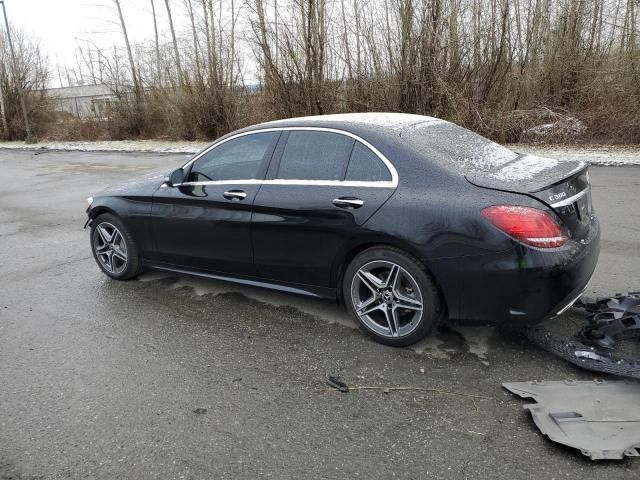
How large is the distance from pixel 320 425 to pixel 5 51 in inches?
1423

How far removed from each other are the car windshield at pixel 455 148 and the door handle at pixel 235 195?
1389mm

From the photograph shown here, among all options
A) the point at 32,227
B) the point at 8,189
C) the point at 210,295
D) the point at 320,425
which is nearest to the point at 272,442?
the point at 320,425

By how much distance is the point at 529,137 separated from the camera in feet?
50.5

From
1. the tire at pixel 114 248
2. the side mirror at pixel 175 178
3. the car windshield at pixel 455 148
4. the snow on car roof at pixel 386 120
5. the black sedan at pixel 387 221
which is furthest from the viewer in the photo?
the tire at pixel 114 248

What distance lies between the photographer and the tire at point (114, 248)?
533 centimetres

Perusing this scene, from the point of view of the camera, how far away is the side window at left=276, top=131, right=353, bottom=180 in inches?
158

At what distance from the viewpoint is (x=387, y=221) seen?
3643 millimetres

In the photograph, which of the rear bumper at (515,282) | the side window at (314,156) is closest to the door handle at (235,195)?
the side window at (314,156)

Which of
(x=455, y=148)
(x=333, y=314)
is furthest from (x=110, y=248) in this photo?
(x=455, y=148)

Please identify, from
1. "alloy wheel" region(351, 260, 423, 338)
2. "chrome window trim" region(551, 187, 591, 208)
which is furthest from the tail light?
"alloy wheel" region(351, 260, 423, 338)

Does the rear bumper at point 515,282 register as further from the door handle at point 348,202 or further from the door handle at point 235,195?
the door handle at point 235,195

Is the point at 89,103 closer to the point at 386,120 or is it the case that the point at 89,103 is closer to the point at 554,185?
the point at 386,120

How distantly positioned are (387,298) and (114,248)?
3077mm

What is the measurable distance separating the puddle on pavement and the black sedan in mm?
208
